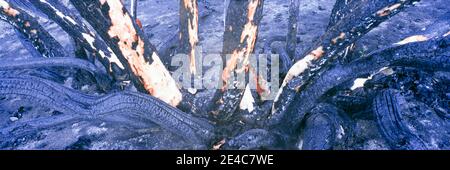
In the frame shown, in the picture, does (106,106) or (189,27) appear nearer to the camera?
(106,106)

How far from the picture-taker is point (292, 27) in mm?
3080

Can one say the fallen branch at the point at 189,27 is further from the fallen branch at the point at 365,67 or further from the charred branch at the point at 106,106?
the fallen branch at the point at 365,67

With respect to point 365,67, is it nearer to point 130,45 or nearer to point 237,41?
point 237,41

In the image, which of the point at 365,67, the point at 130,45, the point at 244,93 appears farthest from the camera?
the point at 244,93

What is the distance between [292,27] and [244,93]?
132 centimetres

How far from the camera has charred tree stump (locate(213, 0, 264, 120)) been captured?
5.58 feet

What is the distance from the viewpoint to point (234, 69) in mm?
1937

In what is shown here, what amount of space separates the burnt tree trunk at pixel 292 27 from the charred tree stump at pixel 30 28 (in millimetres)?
2395

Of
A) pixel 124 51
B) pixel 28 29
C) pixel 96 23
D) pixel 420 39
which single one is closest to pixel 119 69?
pixel 124 51

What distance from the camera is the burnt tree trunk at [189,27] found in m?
2.41

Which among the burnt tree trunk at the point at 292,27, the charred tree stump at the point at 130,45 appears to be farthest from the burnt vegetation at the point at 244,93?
the burnt tree trunk at the point at 292,27

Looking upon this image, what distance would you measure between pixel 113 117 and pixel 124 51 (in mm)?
591

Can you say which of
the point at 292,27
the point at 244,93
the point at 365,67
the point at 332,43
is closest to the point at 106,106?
the point at 244,93
